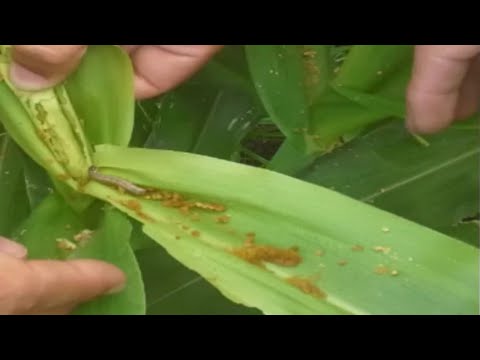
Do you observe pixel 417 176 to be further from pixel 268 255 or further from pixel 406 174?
pixel 268 255

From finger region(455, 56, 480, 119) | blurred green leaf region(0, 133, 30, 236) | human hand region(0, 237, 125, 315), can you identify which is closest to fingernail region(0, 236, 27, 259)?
human hand region(0, 237, 125, 315)

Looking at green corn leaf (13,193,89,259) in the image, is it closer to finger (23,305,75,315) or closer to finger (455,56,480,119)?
finger (23,305,75,315)

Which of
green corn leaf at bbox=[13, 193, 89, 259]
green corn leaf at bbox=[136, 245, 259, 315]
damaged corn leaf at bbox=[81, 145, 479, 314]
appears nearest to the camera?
damaged corn leaf at bbox=[81, 145, 479, 314]

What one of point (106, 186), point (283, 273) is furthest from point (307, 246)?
point (106, 186)

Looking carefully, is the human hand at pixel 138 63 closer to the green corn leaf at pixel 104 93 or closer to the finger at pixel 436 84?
the green corn leaf at pixel 104 93

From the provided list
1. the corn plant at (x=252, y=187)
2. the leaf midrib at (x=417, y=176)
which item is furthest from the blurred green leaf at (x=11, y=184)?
the leaf midrib at (x=417, y=176)
